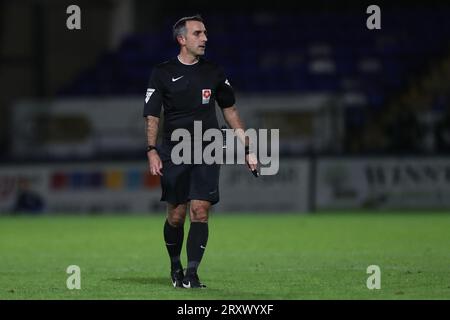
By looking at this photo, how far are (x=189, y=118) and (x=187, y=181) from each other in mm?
568

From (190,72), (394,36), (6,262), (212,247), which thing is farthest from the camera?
(394,36)

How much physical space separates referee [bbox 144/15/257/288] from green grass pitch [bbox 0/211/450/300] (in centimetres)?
58

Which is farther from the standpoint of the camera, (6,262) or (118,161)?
(118,161)

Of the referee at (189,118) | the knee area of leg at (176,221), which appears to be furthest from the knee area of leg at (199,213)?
the knee area of leg at (176,221)

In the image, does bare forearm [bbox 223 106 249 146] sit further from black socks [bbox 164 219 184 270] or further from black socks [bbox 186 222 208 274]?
black socks [bbox 164 219 184 270]

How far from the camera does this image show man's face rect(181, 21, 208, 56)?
33.6 ft

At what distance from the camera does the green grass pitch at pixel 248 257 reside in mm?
9938

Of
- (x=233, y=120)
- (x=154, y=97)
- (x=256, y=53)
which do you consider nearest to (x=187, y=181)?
(x=233, y=120)

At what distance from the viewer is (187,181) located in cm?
1043

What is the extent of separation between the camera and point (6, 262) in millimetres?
13297

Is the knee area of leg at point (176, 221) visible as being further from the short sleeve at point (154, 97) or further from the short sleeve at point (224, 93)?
the short sleeve at point (224, 93)
